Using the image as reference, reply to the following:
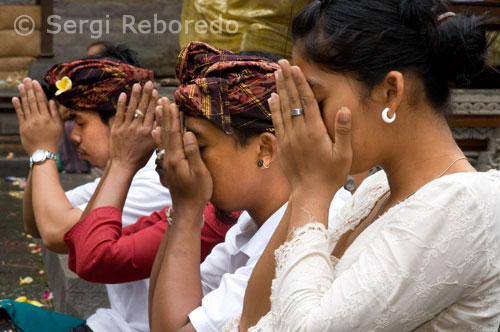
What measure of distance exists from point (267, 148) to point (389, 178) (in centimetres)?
62

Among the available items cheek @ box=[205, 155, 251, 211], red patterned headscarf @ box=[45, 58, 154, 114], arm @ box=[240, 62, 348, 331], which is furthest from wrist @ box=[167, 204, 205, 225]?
red patterned headscarf @ box=[45, 58, 154, 114]

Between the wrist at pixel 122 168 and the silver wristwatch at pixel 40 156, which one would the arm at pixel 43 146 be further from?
the wrist at pixel 122 168

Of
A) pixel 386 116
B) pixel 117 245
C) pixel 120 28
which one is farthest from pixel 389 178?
pixel 120 28

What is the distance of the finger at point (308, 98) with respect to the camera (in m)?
1.88

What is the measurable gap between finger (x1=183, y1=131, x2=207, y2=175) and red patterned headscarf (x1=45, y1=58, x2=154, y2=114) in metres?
1.35

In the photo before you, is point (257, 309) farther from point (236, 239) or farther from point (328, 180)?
point (236, 239)

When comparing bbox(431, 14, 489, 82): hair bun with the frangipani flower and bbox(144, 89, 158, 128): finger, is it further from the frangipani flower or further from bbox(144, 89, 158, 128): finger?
the frangipani flower

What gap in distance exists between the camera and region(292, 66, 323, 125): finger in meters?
1.88

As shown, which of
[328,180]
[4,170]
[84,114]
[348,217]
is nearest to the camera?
[328,180]

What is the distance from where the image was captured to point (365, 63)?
1891 millimetres

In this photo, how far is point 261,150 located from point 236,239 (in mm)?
393

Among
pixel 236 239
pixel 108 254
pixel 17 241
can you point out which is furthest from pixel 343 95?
pixel 17 241

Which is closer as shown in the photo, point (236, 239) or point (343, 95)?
point (343, 95)

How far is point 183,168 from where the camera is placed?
2.49 metres
